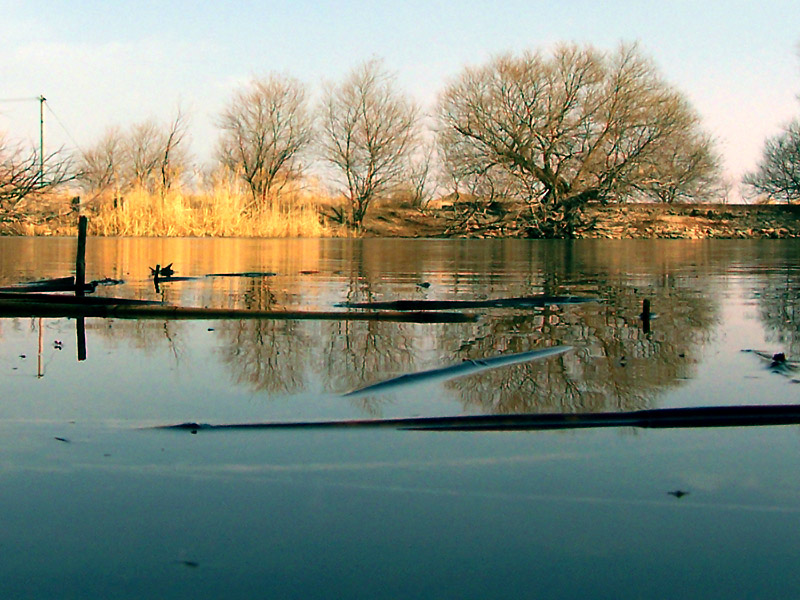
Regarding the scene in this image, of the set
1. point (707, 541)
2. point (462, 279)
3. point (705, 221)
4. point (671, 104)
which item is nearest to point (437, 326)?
point (707, 541)

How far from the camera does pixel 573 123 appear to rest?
38.2 metres

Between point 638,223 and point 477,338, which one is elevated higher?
point 638,223

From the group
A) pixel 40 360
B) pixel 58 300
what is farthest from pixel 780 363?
pixel 58 300

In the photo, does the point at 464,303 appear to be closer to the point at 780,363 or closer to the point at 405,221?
the point at 780,363

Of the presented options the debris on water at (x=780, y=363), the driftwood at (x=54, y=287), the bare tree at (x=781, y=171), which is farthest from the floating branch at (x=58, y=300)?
the bare tree at (x=781, y=171)

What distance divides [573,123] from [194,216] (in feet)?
57.0

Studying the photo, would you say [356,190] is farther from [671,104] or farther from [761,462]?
[761,462]

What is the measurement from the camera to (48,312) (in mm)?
5523

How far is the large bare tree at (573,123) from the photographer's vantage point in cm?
3716

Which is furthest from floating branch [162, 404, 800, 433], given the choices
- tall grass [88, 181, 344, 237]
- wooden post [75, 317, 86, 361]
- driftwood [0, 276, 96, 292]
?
tall grass [88, 181, 344, 237]

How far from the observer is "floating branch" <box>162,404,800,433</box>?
2.65 metres

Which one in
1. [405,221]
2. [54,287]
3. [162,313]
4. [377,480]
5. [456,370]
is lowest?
[377,480]

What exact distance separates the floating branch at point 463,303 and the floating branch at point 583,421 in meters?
3.01

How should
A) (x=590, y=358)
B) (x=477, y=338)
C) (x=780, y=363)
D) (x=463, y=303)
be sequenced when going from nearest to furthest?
1. (x=780, y=363)
2. (x=590, y=358)
3. (x=477, y=338)
4. (x=463, y=303)
